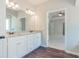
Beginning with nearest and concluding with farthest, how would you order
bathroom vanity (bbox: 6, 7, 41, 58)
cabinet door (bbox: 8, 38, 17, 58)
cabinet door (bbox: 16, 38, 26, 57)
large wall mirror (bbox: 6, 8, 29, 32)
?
1. cabinet door (bbox: 8, 38, 17, 58)
2. bathroom vanity (bbox: 6, 7, 41, 58)
3. cabinet door (bbox: 16, 38, 26, 57)
4. large wall mirror (bbox: 6, 8, 29, 32)

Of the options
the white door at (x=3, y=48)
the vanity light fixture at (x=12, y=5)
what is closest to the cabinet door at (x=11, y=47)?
the white door at (x=3, y=48)

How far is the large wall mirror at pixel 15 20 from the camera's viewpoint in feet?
11.6

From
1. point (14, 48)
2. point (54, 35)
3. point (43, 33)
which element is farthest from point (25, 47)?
point (54, 35)

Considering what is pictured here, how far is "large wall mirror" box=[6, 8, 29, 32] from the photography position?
3539 mm

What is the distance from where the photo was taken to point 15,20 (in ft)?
12.7

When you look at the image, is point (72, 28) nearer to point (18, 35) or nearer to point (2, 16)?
point (18, 35)

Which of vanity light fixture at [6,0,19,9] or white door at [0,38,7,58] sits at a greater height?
vanity light fixture at [6,0,19,9]

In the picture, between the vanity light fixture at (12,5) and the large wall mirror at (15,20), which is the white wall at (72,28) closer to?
the large wall mirror at (15,20)

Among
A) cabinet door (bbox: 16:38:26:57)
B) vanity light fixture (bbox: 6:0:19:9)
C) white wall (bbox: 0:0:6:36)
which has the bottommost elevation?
cabinet door (bbox: 16:38:26:57)

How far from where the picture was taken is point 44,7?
4.85m

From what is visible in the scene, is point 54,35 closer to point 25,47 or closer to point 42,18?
point 42,18

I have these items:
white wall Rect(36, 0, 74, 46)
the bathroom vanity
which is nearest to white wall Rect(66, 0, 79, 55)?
white wall Rect(36, 0, 74, 46)

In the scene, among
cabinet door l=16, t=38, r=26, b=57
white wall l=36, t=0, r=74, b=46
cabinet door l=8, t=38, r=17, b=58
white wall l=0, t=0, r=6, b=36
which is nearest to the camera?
white wall l=0, t=0, r=6, b=36

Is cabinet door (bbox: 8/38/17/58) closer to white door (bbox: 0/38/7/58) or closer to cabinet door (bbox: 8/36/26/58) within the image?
cabinet door (bbox: 8/36/26/58)
